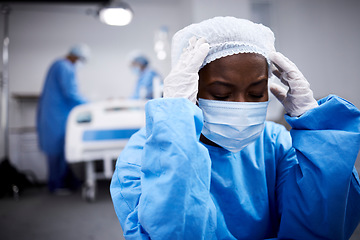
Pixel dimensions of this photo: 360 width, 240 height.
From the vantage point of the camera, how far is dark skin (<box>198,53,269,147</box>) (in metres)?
0.61

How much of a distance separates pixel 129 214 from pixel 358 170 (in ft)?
1.90

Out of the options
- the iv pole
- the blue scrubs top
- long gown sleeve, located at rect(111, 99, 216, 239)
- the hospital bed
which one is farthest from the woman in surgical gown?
the iv pole

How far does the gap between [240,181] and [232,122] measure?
17 centimetres

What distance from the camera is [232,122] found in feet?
2.12

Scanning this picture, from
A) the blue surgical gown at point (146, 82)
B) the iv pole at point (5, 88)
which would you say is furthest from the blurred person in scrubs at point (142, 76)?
the iv pole at point (5, 88)

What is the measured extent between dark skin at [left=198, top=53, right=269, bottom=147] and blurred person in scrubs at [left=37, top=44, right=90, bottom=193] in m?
2.42

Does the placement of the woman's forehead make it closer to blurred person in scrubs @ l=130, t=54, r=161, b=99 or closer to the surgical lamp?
the surgical lamp

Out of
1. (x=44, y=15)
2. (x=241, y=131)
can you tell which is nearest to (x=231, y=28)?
(x=241, y=131)

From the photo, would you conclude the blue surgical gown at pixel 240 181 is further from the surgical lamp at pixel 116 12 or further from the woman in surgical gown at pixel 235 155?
the surgical lamp at pixel 116 12

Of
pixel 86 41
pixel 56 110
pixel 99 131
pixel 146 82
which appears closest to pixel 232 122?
pixel 99 131

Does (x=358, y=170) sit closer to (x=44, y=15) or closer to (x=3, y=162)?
(x=3, y=162)

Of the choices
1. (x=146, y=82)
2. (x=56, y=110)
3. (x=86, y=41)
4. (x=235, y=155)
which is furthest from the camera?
(x=86, y=41)

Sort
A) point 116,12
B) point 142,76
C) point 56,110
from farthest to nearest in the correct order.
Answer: point 142,76 → point 56,110 → point 116,12

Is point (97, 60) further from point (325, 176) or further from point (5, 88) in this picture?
point (325, 176)
